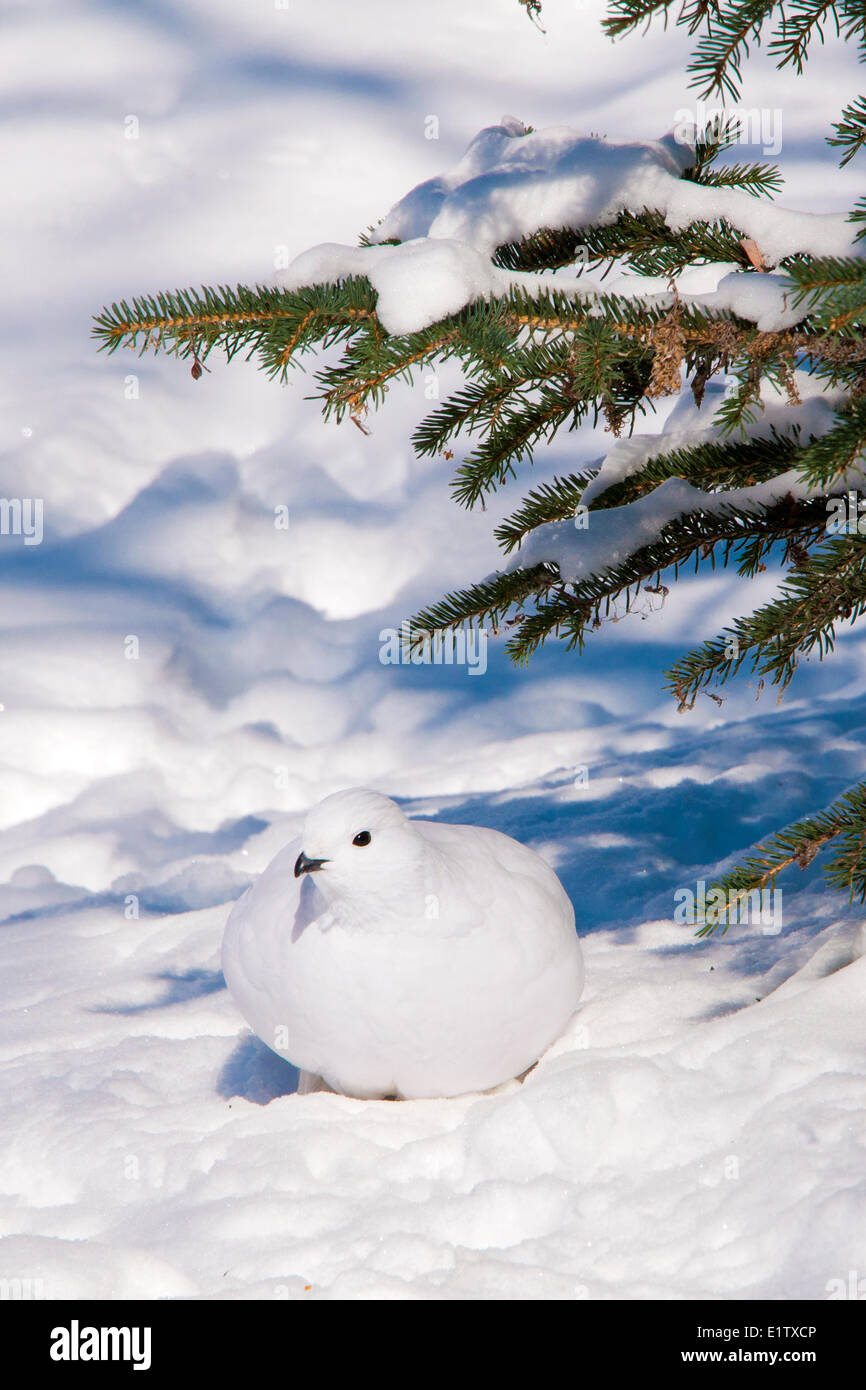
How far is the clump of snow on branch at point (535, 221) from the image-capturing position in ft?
5.64

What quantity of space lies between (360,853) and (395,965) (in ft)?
0.79

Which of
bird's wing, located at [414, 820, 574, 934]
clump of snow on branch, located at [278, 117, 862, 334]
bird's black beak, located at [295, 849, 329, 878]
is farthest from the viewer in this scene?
bird's wing, located at [414, 820, 574, 934]

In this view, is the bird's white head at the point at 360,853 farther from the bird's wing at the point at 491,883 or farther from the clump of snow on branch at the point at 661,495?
the clump of snow on branch at the point at 661,495

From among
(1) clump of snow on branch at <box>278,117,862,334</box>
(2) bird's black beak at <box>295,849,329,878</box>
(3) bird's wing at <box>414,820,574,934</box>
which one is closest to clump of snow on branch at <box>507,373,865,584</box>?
(1) clump of snow on branch at <box>278,117,862,334</box>

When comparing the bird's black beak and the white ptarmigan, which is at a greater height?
the bird's black beak

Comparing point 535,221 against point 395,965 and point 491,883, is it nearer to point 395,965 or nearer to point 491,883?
point 491,883

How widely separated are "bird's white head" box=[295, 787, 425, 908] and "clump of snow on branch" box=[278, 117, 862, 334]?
95 centimetres

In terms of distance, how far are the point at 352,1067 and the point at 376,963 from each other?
26 cm

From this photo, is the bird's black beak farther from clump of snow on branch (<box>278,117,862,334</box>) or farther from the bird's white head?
clump of snow on branch (<box>278,117,862,334</box>)

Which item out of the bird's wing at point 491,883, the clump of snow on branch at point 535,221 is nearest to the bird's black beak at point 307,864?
the bird's wing at point 491,883

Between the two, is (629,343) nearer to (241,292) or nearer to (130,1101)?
(241,292)

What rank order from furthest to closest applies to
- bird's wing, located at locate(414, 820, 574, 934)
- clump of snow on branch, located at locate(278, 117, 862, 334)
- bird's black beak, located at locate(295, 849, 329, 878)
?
bird's wing, located at locate(414, 820, 574, 934) → bird's black beak, located at locate(295, 849, 329, 878) → clump of snow on branch, located at locate(278, 117, 862, 334)

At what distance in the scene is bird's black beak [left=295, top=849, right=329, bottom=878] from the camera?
6.73ft

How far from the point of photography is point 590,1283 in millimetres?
1629
